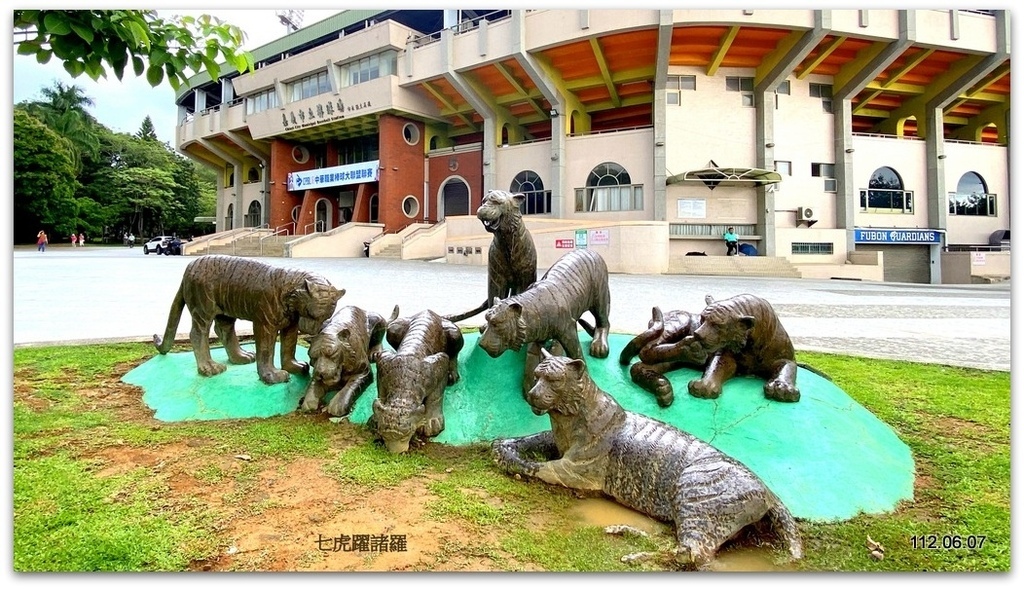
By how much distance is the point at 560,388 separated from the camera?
3207 millimetres

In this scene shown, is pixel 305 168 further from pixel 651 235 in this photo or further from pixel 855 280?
pixel 855 280

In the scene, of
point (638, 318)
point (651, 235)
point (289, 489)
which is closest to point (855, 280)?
point (651, 235)

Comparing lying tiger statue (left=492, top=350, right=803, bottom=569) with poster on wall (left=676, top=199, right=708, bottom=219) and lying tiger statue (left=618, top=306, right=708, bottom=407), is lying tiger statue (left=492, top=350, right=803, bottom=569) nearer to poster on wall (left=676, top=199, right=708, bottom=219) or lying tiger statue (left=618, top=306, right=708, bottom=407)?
lying tiger statue (left=618, top=306, right=708, bottom=407)

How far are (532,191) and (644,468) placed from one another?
30788 mm

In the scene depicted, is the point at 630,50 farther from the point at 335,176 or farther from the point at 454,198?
the point at 335,176

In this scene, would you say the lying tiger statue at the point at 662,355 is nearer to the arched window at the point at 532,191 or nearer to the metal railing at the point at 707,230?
the metal railing at the point at 707,230

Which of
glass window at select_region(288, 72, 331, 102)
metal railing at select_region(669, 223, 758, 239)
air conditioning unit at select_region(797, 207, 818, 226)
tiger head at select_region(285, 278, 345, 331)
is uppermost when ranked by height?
glass window at select_region(288, 72, 331, 102)

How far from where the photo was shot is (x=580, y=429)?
335 cm

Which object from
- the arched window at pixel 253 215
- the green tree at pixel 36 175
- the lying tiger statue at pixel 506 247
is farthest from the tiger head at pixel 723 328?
the arched window at pixel 253 215

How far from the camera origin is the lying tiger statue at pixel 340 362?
4484mm

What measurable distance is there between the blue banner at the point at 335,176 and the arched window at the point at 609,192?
49.1 ft

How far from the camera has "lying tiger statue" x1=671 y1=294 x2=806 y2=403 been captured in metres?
4.05

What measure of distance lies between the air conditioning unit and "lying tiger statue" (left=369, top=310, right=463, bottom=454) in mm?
29817

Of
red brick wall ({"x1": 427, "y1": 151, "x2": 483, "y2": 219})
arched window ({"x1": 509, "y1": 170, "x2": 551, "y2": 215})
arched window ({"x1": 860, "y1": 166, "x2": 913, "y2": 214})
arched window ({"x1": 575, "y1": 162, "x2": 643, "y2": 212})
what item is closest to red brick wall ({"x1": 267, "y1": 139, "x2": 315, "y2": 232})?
red brick wall ({"x1": 427, "y1": 151, "x2": 483, "y2": 219})
